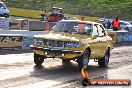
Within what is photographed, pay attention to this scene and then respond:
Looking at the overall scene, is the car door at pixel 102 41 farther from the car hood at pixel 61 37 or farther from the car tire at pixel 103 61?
the car hood at pixel 61 37

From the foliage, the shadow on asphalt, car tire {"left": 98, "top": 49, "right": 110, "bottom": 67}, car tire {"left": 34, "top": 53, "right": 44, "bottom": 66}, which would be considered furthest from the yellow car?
the foliage

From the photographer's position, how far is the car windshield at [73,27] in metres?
14.4

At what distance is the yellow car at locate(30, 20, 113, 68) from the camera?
1318 centimetres

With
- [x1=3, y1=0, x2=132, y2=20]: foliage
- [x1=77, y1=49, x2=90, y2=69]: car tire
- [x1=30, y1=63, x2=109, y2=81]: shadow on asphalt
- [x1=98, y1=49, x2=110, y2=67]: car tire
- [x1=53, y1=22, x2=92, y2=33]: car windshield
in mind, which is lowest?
[x1=3, y1=0, x2=132, y2=20]: foliage

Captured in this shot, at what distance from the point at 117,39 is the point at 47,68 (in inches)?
795

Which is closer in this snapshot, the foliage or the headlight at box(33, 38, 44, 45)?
the headlight at box(33, 38, 44, 45)

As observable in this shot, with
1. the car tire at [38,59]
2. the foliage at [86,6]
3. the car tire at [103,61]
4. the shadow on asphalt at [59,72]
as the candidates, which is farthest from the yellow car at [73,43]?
the foliage at [86,6]

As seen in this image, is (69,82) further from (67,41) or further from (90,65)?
(90,65)

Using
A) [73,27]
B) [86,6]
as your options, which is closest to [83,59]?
[73,27]

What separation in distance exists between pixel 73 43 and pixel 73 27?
Result: 4.41ft

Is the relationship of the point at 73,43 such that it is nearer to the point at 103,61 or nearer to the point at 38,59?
the point at 38,59

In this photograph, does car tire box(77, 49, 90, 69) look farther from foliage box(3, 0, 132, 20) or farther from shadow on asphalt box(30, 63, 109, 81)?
foliage box(3, 0, 132, 20)

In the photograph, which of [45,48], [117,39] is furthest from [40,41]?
[117,39]

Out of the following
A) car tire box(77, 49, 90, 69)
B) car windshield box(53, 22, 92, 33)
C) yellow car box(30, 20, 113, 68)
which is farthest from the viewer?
car windshield box(53, 22, 92, 33)
